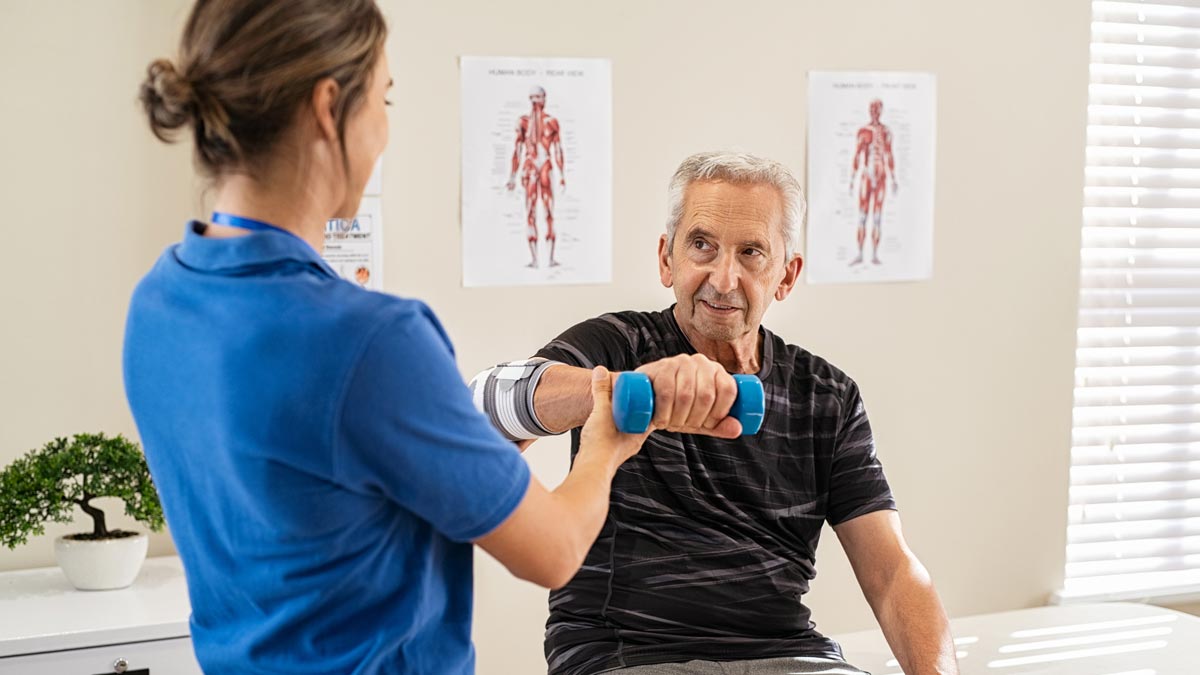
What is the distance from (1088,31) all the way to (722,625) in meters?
2.23

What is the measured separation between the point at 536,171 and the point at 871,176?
0.95 metres

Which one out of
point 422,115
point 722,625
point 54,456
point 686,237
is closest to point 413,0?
point 422,115

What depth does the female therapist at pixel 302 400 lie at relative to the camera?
96 centimetres

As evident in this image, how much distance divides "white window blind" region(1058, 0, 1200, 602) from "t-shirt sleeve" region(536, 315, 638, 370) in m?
1.92

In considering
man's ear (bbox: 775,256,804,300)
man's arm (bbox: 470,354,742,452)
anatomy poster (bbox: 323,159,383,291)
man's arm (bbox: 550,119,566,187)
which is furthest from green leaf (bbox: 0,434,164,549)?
man's ear (bbox: 775,256,804,300)

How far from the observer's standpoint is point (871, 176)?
3186mm

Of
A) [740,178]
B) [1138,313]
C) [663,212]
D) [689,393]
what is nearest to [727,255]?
[740,178]

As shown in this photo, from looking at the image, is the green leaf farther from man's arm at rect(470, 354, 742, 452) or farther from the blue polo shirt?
the blue polo shirt

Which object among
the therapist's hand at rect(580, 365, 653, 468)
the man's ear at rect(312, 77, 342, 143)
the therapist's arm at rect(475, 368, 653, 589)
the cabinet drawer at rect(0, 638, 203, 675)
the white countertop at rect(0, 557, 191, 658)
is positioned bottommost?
the cabinet drawer at rect(0, 638, 203, 675)

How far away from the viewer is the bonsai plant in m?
2.33

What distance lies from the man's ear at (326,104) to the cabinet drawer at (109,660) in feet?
4.92

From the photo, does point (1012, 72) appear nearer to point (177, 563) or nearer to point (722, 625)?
point (722, 625)

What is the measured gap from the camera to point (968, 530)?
3.35 meters

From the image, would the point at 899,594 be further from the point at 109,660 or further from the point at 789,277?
the point at 109,660
